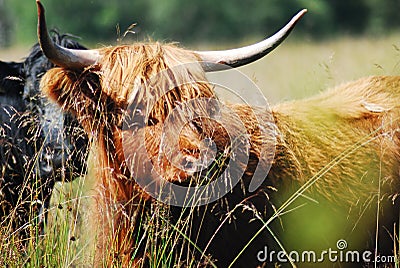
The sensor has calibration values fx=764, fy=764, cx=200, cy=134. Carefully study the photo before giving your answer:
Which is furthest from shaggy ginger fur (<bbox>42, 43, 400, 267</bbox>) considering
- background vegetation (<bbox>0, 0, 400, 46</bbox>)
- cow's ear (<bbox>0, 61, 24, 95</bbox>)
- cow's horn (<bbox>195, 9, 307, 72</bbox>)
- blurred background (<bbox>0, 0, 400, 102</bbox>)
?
background vegetation (<bbox>0, 0, 400, 46</bbox>)

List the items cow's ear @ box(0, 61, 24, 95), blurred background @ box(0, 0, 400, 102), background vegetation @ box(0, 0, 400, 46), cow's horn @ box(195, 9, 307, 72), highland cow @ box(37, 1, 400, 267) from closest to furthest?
highland cow @ box(37, 1, 400, 267) < cow's horn @ box(195, 9, 307, 72) < cow's ear @ box(0, 61, 24, 95) < blurred background @ box(0, 0, 400, 102) < background vegetation @ box(0, 0, 400, 46)

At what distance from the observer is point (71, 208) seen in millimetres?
3748

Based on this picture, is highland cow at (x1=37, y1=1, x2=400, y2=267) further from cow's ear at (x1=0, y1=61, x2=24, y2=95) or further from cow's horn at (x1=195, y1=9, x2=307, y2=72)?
cow's ear at (x1=0, y1=61, x2=24, y2=95)

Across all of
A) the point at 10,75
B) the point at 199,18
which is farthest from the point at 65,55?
the point at 199,18

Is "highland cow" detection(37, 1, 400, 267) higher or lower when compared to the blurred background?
lower

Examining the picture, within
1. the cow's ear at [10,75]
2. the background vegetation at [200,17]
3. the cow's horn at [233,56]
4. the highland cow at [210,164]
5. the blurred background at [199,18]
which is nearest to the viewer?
the highland cow at [210,164]

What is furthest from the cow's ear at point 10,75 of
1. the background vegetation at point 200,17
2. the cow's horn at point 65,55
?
the background vegetation at point 200,17

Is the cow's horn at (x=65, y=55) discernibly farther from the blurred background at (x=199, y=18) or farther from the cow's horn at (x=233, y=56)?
the blurred background at (x=199, y=18)

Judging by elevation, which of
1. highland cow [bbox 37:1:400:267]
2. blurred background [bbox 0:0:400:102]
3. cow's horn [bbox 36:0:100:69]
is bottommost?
highland cow [bbox 37:1:400:267]

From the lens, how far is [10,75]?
5.70 meters

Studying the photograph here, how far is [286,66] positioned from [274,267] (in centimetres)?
1013

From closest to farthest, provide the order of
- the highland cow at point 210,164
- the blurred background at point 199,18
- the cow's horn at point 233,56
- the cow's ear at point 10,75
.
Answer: the highland cow at point 210,164, the cow's horn at point 233,56, the cow's ear at point 10,75, the blurred background at point 199,18

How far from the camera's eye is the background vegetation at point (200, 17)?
1227 inches

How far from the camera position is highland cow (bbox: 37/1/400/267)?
3805 mm
